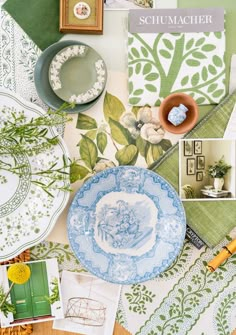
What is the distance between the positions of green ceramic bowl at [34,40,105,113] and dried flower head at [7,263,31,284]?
34cm

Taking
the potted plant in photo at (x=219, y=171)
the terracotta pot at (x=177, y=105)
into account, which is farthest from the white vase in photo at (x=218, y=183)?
the terracotta pot at (x=177, y=105)

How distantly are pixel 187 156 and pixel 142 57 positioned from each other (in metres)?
0.24

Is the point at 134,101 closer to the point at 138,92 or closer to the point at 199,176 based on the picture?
the point at 138,92

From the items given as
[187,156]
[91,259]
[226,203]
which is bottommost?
[91,259]

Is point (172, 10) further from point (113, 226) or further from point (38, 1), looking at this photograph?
point (113, 226)

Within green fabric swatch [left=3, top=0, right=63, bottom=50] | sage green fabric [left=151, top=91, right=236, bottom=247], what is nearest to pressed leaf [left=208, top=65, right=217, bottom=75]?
sage green fabric [left=151, top=91, right=236, bottom=247]

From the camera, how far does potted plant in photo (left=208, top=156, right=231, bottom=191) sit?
112cm

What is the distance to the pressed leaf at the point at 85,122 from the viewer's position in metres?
1.11

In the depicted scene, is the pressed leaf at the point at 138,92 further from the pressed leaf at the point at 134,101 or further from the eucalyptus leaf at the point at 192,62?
the eucalyptus leaf at the point at 192,62

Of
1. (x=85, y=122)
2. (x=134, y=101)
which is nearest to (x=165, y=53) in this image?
(x=134, y=101)

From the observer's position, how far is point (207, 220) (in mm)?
1124

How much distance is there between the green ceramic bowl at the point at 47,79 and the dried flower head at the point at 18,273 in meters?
0.34

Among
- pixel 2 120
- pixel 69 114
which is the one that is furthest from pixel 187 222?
pixel 2 120

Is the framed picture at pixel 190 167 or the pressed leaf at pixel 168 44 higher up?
the pressed leaf at pixel 168 44
